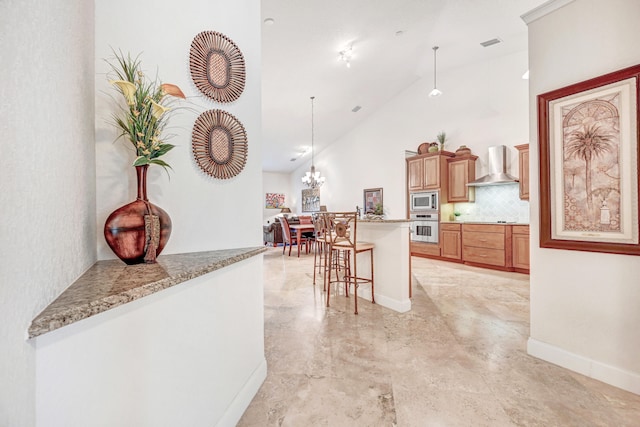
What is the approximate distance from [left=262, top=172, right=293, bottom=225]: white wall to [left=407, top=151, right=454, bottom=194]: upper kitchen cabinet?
5.87 metres

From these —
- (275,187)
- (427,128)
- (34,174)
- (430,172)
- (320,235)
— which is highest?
(427,128)

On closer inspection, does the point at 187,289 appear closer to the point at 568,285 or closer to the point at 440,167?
the point at 568,285

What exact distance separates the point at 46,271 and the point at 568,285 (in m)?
2.64

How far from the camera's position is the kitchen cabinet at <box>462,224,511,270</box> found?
439 cm

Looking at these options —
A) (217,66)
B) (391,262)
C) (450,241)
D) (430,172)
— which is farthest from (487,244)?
(217,66)

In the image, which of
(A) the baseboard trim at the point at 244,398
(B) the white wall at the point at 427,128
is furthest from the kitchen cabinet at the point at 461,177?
(A) the baseboard trim at the point at 244,398

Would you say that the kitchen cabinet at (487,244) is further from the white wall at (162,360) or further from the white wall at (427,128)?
the white wall at (162,360)

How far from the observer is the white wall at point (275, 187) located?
10.1m

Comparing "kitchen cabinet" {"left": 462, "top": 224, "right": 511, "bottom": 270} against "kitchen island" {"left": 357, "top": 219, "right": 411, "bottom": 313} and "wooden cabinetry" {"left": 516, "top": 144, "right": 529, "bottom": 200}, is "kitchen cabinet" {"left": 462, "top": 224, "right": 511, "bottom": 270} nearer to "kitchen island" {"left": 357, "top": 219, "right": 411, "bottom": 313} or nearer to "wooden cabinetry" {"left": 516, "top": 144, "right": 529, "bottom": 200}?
"wooden cabinetry" {"left": 516, "top": 144, "right": 529, "bottom": 200}

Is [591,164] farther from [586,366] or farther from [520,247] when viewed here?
[520,247]

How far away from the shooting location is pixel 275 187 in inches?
411

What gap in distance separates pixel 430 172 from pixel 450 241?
148 centimetres

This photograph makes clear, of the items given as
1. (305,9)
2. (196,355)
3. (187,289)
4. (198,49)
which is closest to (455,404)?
(196,355)

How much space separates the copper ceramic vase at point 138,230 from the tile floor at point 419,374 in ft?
3.30
